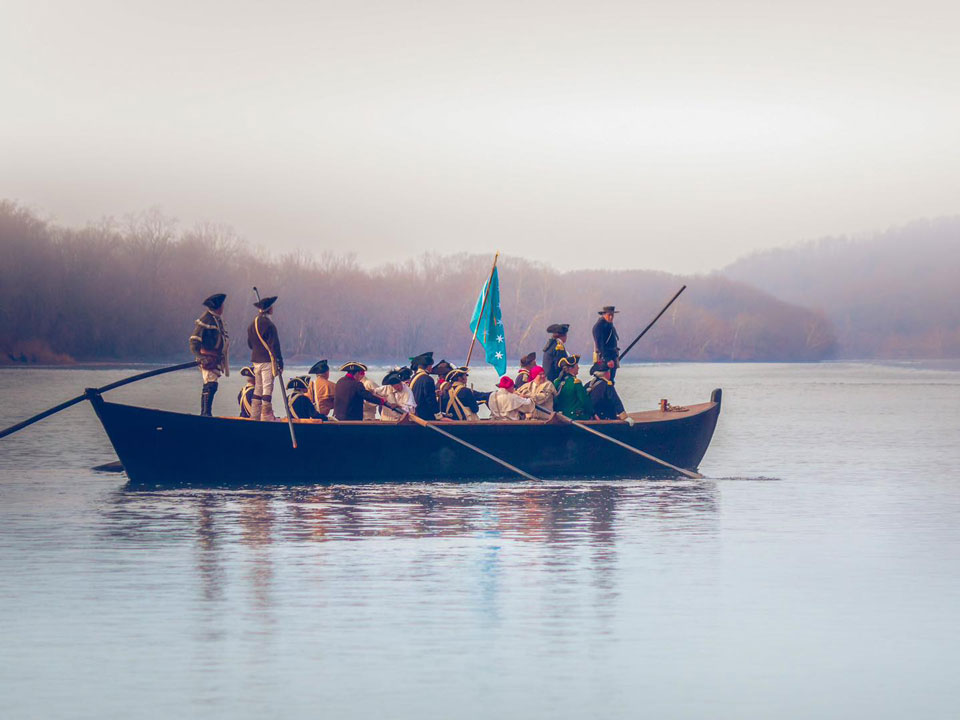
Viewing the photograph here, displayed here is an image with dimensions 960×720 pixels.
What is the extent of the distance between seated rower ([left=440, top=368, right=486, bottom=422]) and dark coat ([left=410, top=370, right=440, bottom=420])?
32 cm

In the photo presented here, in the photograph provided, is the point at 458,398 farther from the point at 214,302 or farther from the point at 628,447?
the point at 214,302

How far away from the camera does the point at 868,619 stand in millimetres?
10766

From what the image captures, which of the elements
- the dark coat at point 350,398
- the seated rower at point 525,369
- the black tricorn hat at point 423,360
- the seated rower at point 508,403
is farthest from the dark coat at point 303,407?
the seated rower at point 525,369

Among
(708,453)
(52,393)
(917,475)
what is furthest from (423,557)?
(52,393)

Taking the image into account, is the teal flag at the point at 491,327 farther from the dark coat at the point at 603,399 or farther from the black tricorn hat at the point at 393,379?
the black tricorn hat at the point at 393,379

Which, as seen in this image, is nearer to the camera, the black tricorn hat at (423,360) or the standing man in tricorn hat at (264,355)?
the standing man in tricorn hat at (264,355)

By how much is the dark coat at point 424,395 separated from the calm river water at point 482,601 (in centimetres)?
154

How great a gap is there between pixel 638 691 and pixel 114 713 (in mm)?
2812

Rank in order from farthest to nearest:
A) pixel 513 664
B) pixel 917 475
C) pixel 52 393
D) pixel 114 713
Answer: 1. pixel 52 393
2. pixel 917 475
3. pixel 513 664
4. pixel 114 713

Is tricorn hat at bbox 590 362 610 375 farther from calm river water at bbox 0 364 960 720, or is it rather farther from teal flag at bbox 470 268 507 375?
teal flag at bbox 470 268 507 375

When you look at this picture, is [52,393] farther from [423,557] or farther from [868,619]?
[868,619]

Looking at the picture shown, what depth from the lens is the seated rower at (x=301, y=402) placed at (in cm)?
2056

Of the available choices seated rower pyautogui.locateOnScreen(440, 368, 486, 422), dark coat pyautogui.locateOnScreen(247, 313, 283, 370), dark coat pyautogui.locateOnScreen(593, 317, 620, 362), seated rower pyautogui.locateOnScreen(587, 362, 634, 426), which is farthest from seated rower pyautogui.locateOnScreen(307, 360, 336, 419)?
dark coat pyautogui.locateOnScreen(593, 317, 620, 362)

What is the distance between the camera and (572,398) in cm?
2108
